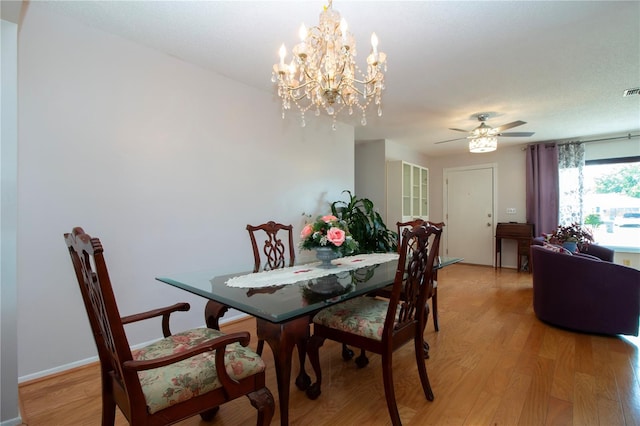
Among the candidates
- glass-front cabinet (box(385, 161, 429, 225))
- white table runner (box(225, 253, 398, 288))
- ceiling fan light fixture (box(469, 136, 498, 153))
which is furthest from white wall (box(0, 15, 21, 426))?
glass-front cabinet (box(385, 161, 429, 225))

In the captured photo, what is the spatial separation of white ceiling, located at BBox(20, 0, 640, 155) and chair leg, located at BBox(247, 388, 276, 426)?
7.18 feet

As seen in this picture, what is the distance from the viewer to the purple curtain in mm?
5449

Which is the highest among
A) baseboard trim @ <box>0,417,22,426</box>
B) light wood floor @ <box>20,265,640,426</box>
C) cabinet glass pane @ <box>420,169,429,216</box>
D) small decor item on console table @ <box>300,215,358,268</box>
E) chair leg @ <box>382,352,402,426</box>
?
cabinet glass pane @ <box>420,169,429,216</box>

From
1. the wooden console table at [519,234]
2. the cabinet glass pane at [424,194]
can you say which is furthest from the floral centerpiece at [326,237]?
the wooden console table at [519,234]

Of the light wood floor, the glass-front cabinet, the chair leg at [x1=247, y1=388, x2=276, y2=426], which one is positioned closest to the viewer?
the chair leg at [x1=247, y1=388, x2=276, y2=426]

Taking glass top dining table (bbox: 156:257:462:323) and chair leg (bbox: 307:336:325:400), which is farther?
chair leg (bbox: 307:336:325:400)

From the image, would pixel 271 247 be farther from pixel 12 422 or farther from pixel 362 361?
pixel 12 422

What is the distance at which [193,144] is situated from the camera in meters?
2.81

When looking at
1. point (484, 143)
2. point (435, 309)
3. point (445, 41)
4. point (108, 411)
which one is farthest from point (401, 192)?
point (108, 411)

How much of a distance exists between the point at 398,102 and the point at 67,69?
10.2 feet

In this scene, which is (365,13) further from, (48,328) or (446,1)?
(48,328)

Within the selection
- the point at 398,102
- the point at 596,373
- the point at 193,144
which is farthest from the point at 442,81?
the point at 596,373

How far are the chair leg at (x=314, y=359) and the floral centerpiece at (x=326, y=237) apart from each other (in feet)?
1.85

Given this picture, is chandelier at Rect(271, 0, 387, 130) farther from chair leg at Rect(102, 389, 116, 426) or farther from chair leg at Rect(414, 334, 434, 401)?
chair leg at Rect(102, 389, 116, 426)
